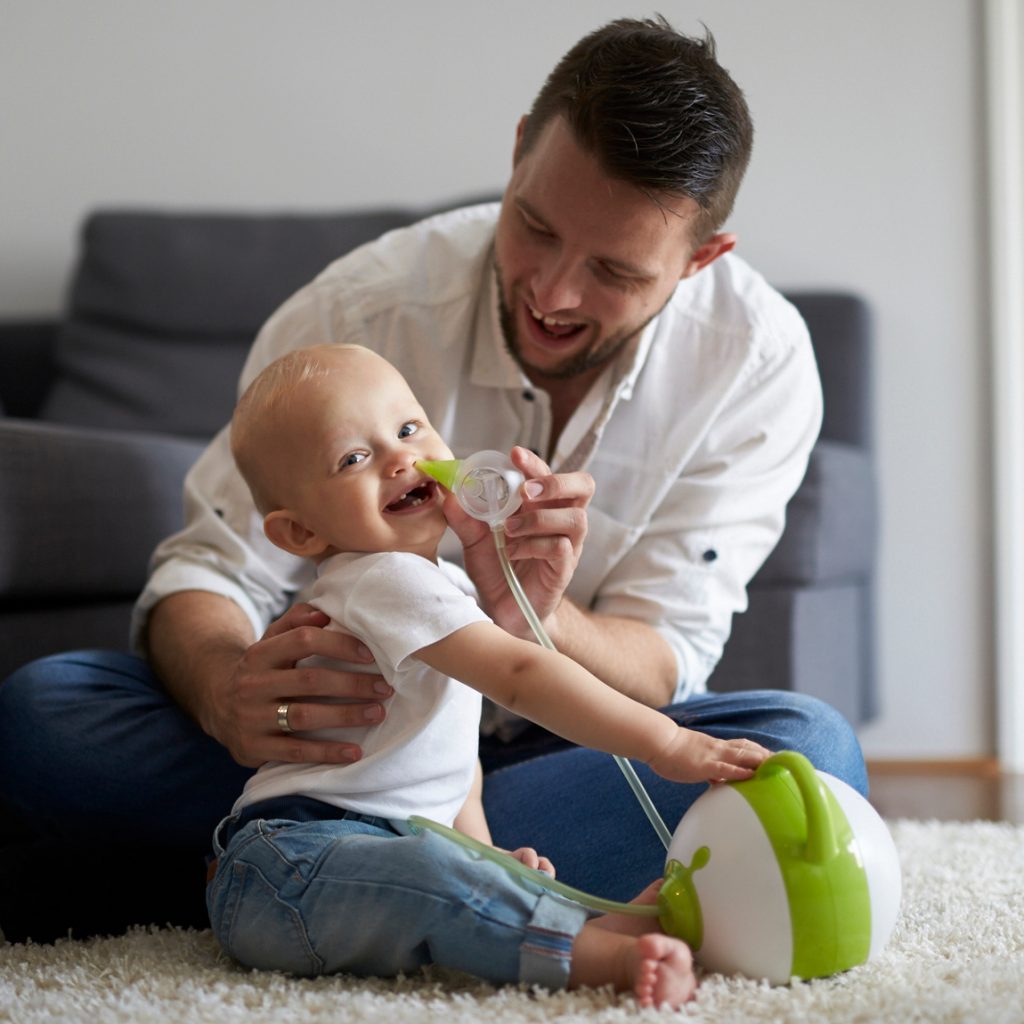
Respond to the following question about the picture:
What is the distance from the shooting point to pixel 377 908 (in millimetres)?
967

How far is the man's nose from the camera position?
132 centimetres

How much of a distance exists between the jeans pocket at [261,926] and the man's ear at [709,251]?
788 millimetres

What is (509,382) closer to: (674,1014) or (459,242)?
(459,242)

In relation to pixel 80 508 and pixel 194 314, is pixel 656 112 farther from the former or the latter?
pixel 194 314

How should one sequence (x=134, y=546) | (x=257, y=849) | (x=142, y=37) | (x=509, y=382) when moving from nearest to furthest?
(x=257, y=849), (x=509, y=382), (x=134, y=546), (x=142, y=37)

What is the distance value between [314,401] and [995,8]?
209cm

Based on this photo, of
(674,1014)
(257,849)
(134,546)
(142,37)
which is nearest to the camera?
(674,1014)

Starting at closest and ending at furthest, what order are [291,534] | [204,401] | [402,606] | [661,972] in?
[661,972], [402,606], [291,534], [204,401]

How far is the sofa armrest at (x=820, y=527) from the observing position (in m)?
1.97

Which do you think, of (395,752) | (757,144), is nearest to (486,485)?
(395,752)

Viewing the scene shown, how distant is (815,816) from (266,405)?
552 millimetres

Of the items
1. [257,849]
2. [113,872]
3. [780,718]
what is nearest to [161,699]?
[113,872]

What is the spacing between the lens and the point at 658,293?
1.39m

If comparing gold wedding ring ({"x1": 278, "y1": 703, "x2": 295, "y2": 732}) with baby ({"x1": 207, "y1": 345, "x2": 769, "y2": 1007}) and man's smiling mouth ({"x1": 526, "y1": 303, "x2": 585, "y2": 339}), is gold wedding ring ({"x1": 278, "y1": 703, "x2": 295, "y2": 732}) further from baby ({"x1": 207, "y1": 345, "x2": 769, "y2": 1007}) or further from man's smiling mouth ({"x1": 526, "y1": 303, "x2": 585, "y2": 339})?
man's smiling mouth ({"x1": 526, "y1": 303, "x2": 585, "y2": 339})
